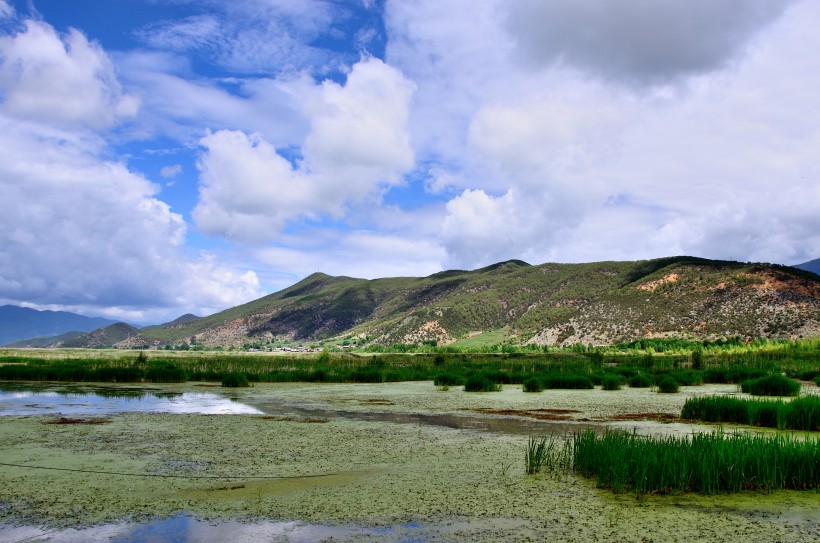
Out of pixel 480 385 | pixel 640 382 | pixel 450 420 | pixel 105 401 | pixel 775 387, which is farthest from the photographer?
pixel 640 382

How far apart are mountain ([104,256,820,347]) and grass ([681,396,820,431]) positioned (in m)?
63.5

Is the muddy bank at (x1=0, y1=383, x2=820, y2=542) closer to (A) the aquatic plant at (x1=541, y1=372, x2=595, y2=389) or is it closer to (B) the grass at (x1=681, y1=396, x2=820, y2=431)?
(B) the grass at (x1=681, y1=396, x2=820, y2=431)

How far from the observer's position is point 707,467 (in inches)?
320

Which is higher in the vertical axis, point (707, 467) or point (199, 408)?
point (707, 467)

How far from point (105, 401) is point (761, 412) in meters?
21.7

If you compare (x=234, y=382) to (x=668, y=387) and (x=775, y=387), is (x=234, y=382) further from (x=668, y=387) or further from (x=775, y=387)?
(x=775, y=387)

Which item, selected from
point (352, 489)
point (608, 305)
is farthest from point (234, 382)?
point (608, 305)

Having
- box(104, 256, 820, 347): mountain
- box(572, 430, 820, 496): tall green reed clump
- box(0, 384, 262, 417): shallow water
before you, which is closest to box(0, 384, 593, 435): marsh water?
box(0, 384, 262, 417): shallow water

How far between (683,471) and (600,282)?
368 feet

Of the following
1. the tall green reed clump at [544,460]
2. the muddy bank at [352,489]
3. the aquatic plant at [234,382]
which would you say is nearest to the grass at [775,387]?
the muddy bank at [352,489]

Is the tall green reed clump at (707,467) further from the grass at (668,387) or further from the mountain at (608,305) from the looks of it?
the mountain at (608,305)

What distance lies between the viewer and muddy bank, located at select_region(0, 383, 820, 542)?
6898 mm

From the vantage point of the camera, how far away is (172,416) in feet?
56.1

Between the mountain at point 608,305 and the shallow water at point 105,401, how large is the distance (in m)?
68.6
